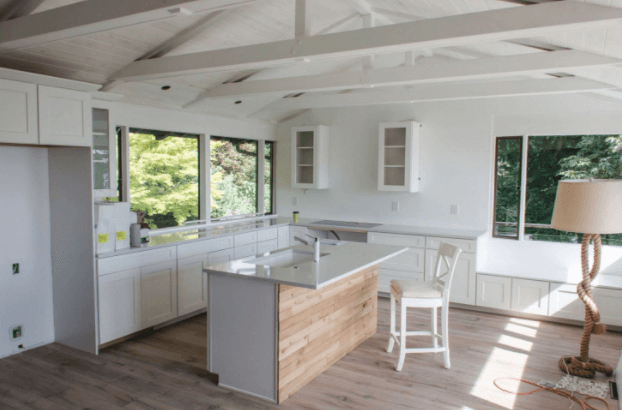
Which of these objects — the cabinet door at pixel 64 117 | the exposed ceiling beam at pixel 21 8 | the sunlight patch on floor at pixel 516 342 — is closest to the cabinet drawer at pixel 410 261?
the sunlight patch on floor at pixel 516 342

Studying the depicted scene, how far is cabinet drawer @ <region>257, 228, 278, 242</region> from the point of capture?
5.64 meters

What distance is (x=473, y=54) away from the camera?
4961 millimetres

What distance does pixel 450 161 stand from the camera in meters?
5.75

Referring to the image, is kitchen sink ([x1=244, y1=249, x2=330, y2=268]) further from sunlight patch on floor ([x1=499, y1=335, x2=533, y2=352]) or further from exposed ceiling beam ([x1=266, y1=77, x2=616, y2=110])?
exposed ceiling beam ([x1=266, y1=77, x2=616, y2=110])

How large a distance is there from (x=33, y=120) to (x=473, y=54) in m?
4.16

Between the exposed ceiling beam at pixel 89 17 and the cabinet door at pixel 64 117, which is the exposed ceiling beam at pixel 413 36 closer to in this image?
the cabinet door at pixel 64 117

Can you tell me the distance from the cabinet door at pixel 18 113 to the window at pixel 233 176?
100 inches

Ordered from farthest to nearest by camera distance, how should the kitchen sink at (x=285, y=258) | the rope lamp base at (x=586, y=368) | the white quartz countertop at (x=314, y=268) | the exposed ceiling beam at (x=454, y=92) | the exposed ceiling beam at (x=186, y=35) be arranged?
the exposed ceiling beam at (x=454, y=92), the exposed ceiling beam at (x=186, y=35), the kitchen sink at (x=285, y=258), the rope lamp base at (x=586, y=368), the white quartz countertop at (x=314, y=268)

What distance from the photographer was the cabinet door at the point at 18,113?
322 cm

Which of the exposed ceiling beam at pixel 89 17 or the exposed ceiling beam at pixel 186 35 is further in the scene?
the exposed ceiling beam at pixel 186 35

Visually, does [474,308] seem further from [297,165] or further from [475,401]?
[297,165]

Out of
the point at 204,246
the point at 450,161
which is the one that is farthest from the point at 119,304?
the point at 450,161

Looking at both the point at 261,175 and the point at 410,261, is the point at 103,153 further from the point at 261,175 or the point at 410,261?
the point at 410,261

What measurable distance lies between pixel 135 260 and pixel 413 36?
293 centimetres
